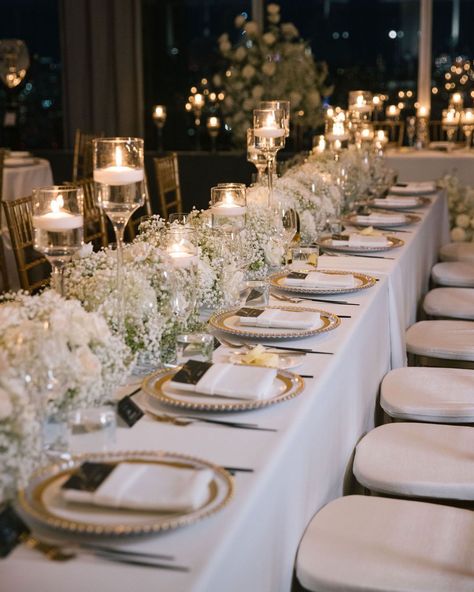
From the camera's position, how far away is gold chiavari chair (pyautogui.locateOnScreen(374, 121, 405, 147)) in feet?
28.5

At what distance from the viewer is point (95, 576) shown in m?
1.24

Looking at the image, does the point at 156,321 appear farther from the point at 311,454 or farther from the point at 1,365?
the point at 1,365

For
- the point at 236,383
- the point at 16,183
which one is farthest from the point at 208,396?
the point at 16,183

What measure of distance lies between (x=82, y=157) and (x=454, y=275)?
4436mm

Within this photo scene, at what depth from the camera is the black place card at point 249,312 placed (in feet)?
7.97

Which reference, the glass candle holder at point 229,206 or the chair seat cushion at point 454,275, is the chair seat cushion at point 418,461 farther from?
the chair seat cushion at point 454,275

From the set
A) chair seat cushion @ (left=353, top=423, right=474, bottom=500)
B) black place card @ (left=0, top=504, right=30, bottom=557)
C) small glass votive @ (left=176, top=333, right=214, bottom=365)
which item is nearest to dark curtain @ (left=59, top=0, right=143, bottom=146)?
chair seat cushion @ (left=353, top=423, right=474, bottom=500)

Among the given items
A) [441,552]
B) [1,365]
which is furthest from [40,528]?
[441,552]

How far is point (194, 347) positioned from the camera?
2.19m

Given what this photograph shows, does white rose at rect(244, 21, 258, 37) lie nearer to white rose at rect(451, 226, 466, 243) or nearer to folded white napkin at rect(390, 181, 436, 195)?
white rose at rect(451, 226, 466, 243)

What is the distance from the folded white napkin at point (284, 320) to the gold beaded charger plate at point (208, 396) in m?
0.38

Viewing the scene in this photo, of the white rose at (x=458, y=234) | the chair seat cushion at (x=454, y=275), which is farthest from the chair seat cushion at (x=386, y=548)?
the white rose at (x=458, y=234)

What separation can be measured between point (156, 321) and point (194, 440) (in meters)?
0.44

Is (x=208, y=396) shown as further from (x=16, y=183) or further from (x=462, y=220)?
(x=16, y=183)
